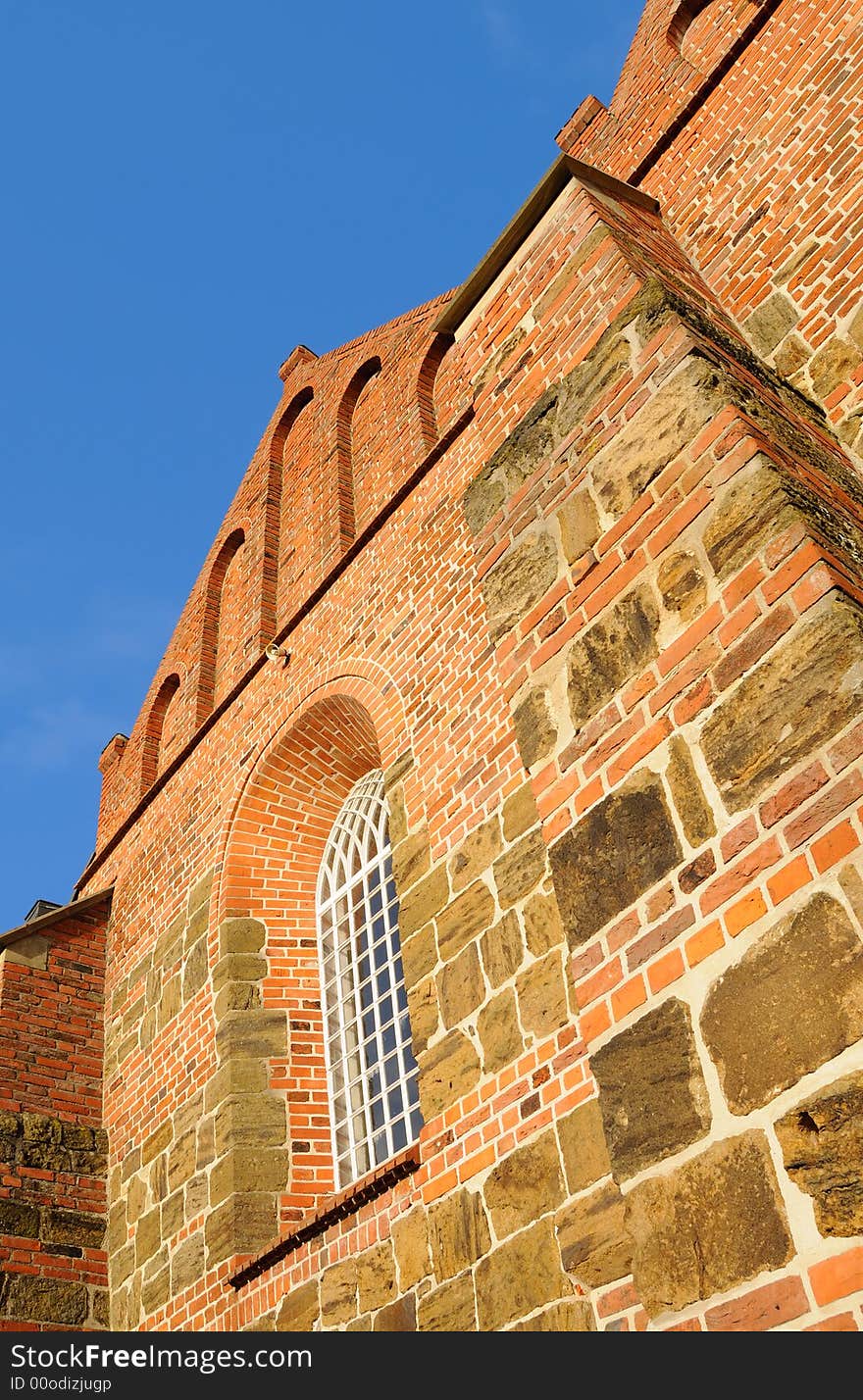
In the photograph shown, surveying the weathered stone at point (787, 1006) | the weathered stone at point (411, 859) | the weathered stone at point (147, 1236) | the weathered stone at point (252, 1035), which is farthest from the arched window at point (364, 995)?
the weathered stone at point (787, 1006)

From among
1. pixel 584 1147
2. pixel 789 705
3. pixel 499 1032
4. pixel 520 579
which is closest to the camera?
pixel 789 705

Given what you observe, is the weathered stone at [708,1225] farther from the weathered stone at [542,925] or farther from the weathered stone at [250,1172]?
the weathered stone at [250,1172]

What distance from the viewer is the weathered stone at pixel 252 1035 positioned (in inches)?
273

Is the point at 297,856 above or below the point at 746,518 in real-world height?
above

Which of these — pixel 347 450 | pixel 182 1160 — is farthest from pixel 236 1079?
pixel 347 450

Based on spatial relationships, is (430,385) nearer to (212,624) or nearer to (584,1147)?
(212,624)

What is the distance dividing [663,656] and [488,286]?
2.62 metres

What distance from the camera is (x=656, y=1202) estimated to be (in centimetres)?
303

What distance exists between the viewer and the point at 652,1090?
10.3ft

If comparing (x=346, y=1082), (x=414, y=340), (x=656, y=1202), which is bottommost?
(x=656, y=1202)

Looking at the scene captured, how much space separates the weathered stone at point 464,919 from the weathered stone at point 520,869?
92 mm

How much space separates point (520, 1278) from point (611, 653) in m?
2.14

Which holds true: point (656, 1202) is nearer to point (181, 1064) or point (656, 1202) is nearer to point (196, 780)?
point (181, 1064)
